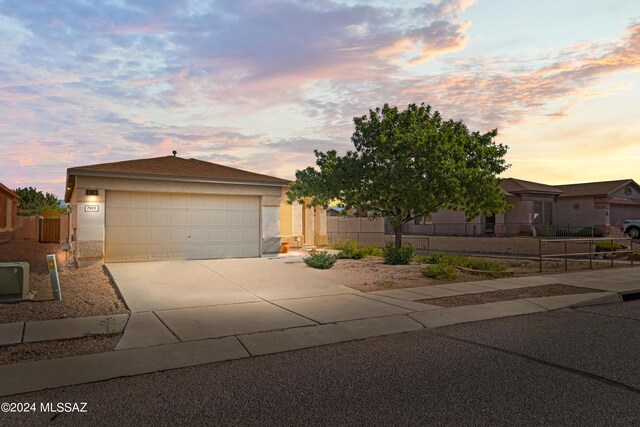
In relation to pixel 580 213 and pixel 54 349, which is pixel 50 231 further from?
pixel 580 213

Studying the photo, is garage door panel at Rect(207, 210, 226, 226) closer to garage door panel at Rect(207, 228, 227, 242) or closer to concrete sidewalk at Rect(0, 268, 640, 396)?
garage door panel at Rect(207, 228, 227, 242)

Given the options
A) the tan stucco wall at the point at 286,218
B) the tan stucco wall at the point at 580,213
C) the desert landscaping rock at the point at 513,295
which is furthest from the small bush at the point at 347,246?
the tan stucco wall at the point at 580,213

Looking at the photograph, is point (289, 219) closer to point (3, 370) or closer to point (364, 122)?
point (364, 122)

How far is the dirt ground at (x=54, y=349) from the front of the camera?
656cm

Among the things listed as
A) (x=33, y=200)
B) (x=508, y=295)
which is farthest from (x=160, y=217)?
(x=33, y=200)

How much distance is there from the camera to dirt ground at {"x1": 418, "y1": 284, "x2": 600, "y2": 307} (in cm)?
1080

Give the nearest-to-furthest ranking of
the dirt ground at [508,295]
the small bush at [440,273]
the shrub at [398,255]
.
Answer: the dirt ground at [508,295]
the small bush at [440,273]
the shrub at [398,255]

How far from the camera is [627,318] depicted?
31.2ft

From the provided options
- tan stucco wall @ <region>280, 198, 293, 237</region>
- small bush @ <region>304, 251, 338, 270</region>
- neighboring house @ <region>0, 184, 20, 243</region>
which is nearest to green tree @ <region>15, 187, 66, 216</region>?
neighboring house @ <region>0, 184, 20, 243</region>

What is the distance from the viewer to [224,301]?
10633mm

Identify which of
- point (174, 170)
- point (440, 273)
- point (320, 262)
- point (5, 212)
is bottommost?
point (440, 273)

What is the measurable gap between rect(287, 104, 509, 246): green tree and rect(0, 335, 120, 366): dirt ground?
13458 millimetres

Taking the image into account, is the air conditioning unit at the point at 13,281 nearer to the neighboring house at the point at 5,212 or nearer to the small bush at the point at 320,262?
the small bush at the point at 320,262

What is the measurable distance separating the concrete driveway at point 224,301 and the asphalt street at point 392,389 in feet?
5.57
